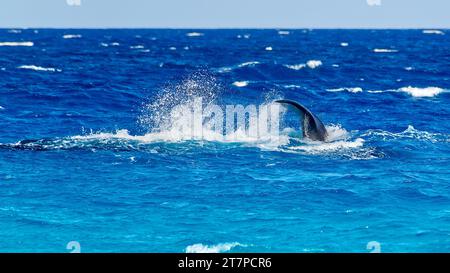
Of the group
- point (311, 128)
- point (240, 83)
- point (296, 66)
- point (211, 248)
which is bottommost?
point (211, 248)

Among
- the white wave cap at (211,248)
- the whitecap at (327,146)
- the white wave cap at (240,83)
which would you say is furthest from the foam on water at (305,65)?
the white wave cap at (211,248)

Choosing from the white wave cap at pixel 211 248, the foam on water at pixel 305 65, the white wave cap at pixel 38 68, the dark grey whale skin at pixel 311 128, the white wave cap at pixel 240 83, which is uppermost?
the foam on water at pixel 305 65

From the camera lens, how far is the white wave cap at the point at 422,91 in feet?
161

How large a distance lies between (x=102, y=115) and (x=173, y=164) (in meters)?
13.7

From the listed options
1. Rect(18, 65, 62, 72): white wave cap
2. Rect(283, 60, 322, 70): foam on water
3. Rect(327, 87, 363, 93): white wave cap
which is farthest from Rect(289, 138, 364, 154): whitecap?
Rect(283, 60, 322, 70): foam on water

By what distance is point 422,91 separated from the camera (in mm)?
50625

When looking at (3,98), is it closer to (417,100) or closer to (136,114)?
(136,114)

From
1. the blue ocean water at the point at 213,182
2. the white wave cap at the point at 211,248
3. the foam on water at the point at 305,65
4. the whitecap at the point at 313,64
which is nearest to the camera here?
the white wave cap at the point at 211,248

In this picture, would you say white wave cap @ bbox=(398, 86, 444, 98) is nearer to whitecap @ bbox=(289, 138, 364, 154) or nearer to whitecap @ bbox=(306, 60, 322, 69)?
whitecap @ bbox=(306, 60, 322, 69)

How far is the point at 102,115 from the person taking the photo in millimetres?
35406

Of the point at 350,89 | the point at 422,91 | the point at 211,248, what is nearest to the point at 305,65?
the point at 350,89

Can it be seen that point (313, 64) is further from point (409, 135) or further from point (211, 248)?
point (211, 248)

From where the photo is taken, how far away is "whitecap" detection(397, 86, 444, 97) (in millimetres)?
49188

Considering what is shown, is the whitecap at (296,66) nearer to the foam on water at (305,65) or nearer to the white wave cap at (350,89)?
the foam on water at (305,65)
